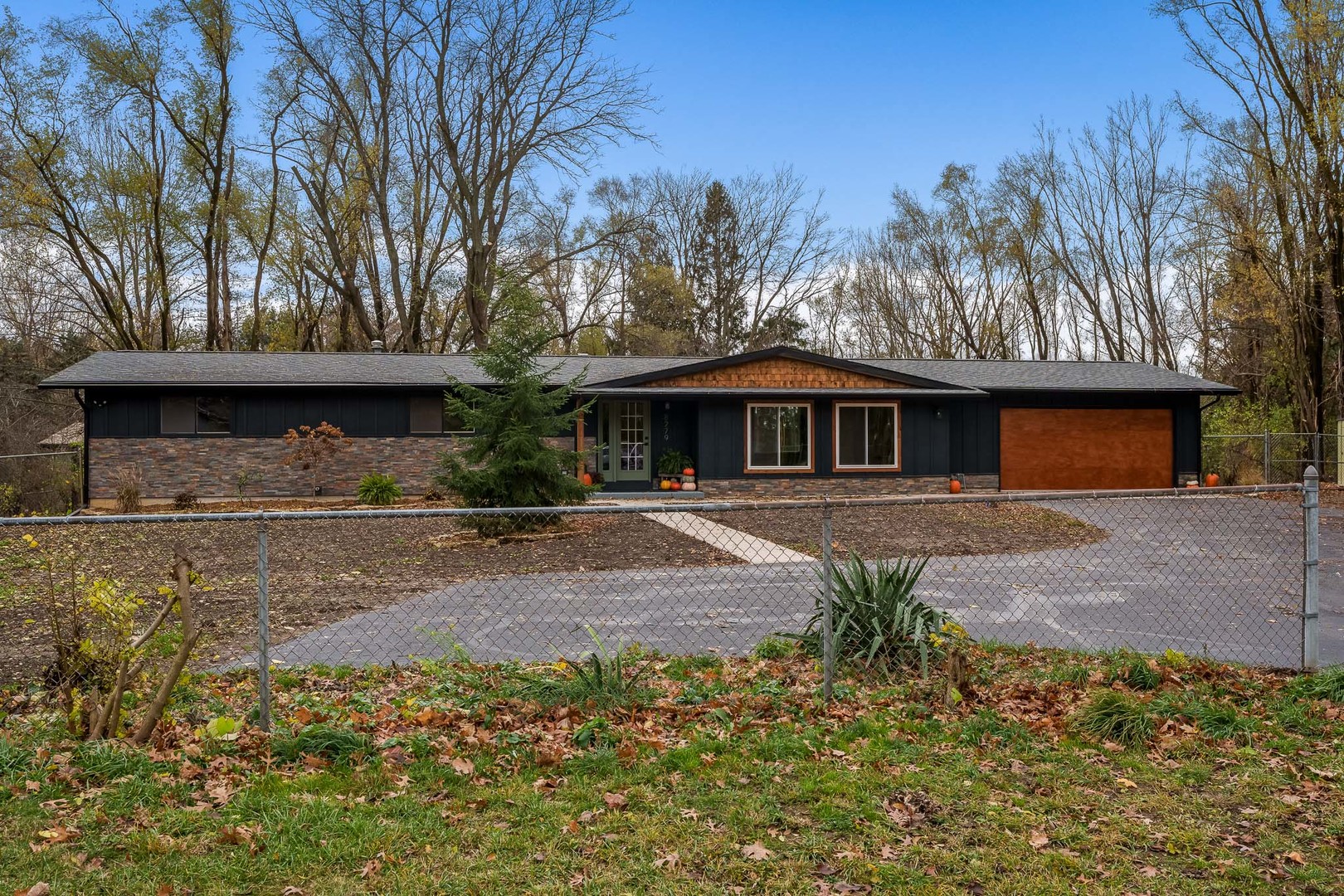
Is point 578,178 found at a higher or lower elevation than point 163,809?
higher

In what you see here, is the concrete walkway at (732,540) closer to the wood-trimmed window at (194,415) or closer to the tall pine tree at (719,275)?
the wood-trimmed window at (194,415)

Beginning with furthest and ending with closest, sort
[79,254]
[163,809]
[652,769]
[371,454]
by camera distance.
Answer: [79,254], [371,454], [652,769], [163,809]

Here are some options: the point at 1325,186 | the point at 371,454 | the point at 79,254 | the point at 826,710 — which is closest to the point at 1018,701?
the point at 826,710

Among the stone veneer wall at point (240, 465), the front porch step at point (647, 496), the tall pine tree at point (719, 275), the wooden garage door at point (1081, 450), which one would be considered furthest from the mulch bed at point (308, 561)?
the tall pine tree at point (719, 275)

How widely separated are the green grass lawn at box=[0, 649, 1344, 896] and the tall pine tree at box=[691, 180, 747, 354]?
3190 cm

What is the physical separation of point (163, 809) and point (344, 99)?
3114 centimetres

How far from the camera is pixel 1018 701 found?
179 inches

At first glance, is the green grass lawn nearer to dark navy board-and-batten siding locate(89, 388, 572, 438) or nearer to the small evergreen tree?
the small evergreen tree

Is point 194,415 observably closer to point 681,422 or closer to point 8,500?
point 8,500

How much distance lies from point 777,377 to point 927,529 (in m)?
6.50

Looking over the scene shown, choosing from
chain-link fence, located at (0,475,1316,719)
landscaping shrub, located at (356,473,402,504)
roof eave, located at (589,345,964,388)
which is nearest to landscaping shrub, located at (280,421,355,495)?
landscaping shrub, located at (356,473,402,504)

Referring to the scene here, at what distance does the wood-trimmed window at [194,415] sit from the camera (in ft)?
59.8

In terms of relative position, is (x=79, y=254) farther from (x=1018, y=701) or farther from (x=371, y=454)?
(x=1018, y=701)

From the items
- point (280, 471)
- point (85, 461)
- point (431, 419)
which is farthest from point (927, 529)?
point (85, 461)
